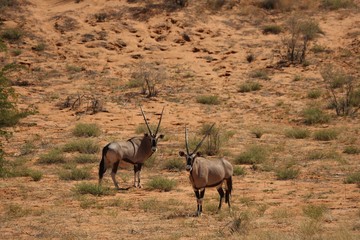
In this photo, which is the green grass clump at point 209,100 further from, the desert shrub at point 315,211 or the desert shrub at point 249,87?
the desert shrub at point 315,211

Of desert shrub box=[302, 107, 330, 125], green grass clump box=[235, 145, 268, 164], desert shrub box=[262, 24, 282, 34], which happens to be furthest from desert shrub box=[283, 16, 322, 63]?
green grass clump box=[235, 145, 268, 164]

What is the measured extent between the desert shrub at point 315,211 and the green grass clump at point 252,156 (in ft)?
20.2

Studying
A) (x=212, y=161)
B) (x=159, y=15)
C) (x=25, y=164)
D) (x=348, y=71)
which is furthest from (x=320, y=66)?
(x=212, y=161)

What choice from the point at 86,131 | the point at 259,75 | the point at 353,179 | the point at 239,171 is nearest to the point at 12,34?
the point at 86,131

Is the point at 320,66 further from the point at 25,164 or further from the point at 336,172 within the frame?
the point at 25,164

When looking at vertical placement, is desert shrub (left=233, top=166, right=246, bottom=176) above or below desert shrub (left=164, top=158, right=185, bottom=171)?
above

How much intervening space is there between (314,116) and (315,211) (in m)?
13.3

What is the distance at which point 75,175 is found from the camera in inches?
626

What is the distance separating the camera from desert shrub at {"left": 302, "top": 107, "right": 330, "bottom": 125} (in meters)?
23.6

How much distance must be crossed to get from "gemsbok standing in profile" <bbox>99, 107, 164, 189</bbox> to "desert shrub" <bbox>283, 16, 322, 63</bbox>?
16.7 m

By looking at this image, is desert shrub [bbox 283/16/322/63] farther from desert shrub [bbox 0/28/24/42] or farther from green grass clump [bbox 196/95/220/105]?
desert shrub [bbox 0/28/24/42]

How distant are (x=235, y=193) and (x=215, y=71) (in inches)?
666

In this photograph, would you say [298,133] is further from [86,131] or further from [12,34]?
[12,34]

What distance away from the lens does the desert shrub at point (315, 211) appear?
1064 cm
